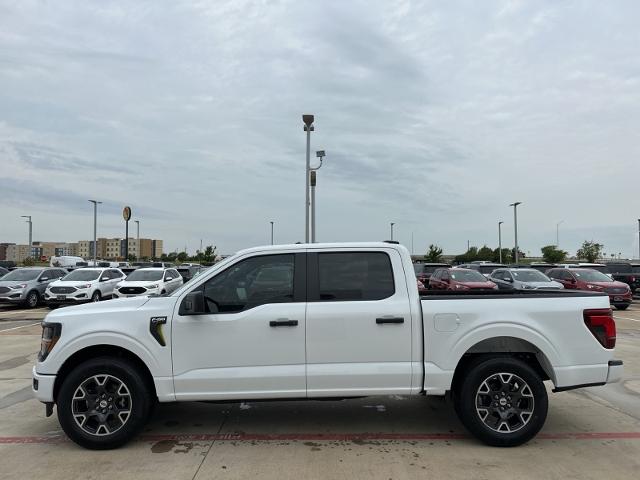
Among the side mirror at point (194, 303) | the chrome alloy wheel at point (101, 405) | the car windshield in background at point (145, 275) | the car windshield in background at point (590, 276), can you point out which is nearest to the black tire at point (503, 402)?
the side mirror at point (194, 303)

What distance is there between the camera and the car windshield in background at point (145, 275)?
20.5 metres

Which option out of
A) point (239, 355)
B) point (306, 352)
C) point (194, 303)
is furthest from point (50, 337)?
point (306, 352)

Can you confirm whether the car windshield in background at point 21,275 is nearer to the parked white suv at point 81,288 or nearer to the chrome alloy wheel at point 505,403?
the parked white suv at point 81,288

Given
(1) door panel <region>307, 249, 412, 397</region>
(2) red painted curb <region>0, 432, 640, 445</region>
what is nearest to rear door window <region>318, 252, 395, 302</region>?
(1) door panel <region>307, 249, 412, 397</region>

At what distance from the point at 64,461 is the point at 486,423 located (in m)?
3.75

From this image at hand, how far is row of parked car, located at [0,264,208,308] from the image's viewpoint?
1905 cm

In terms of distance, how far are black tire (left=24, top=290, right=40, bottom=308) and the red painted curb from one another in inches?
669

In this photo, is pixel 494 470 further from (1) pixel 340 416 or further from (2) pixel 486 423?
(1) pixel 340 416

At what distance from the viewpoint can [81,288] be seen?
19.1m

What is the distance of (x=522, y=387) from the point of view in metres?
4.70

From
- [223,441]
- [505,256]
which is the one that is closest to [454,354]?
[223,441]

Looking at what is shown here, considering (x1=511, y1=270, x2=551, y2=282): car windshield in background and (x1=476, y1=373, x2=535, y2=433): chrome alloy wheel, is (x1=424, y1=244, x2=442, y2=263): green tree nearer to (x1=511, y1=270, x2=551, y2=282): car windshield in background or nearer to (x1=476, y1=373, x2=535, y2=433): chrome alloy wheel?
(x1=511, y1=270, x2=551, y2=282): car windshield in background

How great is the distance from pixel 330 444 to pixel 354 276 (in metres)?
Answer: 1.58

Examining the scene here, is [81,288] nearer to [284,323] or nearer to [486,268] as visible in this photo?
[284,323]
